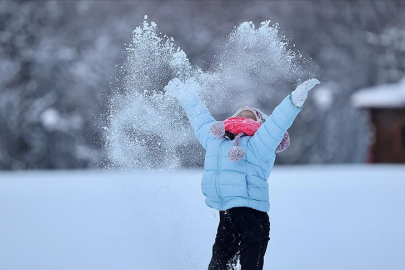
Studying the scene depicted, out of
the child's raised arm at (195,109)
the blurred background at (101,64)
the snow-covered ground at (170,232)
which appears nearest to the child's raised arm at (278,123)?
the child's raised arm at (195,109)

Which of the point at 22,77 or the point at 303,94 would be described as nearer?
the point at 303,94

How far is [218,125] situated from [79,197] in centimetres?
642

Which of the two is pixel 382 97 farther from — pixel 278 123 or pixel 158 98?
pixel 278 123

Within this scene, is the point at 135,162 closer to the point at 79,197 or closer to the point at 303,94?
the point at 303,94

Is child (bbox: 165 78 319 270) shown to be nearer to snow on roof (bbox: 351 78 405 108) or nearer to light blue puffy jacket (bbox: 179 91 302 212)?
light blue puffy jacket (bbox: 179 91 302 212)

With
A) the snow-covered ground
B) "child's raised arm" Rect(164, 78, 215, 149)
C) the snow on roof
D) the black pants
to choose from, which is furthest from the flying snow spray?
the snow on roof

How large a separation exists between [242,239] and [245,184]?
0.30 m

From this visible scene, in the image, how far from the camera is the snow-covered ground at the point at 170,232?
4.50 m

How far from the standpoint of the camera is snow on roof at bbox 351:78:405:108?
23.0 metres

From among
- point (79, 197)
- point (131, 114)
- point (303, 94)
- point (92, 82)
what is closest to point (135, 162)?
point (131, 114)

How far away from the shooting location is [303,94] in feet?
10.9

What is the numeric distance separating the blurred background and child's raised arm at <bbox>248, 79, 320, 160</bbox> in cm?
1867

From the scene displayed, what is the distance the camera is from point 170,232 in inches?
179

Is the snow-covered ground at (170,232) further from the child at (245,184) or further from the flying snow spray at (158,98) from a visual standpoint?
the child at (245,184)
